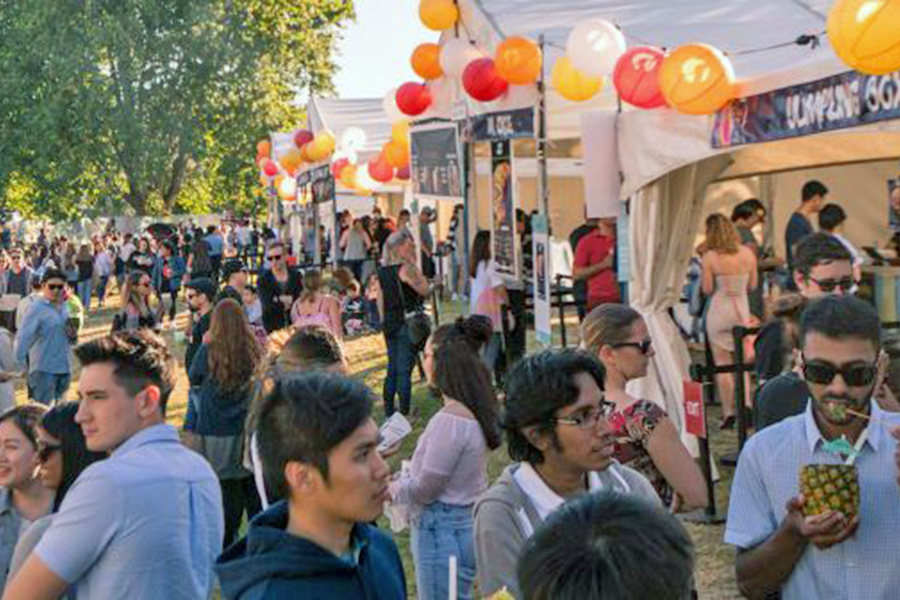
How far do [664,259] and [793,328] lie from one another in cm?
439

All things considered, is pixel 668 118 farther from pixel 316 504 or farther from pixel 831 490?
pixel 316 504

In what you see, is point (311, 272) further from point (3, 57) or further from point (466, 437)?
point (3, 57)

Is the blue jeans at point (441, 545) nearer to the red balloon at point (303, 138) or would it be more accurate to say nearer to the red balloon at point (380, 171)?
the red balloon at point (380, 171)

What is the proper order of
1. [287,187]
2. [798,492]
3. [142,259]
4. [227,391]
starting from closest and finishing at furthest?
[798,492]
[227,391]
[142,259]
[287,187]

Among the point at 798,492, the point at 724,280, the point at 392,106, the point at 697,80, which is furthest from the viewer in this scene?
the point at 392,106

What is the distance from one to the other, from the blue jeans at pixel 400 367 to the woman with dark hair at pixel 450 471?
7.25 meters

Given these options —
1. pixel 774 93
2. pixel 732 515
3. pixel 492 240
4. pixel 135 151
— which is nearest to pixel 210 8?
pixel 135 151

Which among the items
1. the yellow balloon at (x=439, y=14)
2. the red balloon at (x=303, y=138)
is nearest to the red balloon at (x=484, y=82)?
the yellow balloon at (x=439, y=14)

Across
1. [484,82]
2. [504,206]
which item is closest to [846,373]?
[484,82]

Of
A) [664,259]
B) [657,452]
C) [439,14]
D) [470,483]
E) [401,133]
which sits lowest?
[470,483]

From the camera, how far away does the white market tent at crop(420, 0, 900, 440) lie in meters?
9.50

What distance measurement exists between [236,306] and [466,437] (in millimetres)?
2265

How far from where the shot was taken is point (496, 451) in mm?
11359

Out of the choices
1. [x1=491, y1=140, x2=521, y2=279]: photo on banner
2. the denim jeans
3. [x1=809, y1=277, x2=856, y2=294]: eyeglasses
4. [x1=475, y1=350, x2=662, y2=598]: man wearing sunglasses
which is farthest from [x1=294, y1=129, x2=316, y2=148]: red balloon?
[x1=475, y1=350, x2=662, y2=598]: man wearing sunglasses
